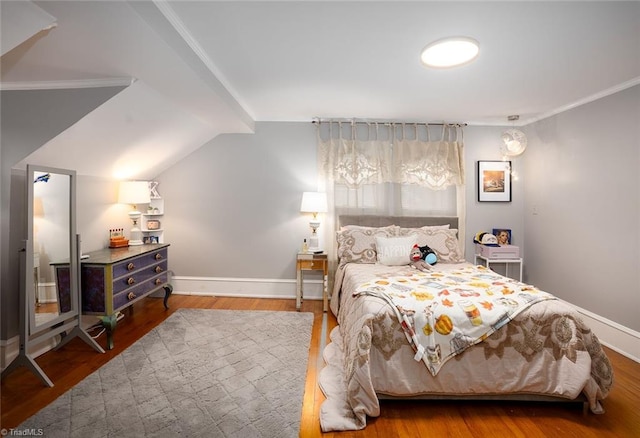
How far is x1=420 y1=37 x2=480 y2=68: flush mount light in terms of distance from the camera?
212 centimetres

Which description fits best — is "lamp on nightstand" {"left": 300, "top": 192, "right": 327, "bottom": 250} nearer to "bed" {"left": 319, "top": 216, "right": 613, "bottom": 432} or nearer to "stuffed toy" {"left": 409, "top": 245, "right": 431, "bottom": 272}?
"stuffed toy" {"left": 409, "top": 245, "right": 431, "bottom": 272}

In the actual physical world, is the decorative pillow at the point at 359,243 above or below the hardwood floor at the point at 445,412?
above

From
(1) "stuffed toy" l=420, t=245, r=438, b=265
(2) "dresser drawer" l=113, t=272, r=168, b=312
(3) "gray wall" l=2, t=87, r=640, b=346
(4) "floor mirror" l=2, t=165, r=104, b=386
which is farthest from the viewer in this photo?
(1) "stuffed toy" l=420, t=245, r=438, b=265

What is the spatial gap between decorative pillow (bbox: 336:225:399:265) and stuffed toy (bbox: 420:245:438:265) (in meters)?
0.44

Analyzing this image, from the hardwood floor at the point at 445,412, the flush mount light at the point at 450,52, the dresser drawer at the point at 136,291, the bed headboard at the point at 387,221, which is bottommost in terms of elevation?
the hardwood floor at the point at 445,412

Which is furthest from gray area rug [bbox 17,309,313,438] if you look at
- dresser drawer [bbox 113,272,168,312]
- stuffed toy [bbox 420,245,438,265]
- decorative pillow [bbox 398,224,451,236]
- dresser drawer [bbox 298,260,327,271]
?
decorative pillow [bbox 398,224,451,236]

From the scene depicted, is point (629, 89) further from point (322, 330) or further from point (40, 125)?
point (40, 125)

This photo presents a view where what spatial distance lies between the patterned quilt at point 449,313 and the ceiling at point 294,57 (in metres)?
1.76

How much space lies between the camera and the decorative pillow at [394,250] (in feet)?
11.4

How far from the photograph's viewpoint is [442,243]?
372 cm

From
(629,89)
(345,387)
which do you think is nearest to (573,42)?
(629,89)

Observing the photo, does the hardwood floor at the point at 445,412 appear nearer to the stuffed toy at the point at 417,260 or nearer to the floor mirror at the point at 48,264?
the floor mirror at the point at 48,264

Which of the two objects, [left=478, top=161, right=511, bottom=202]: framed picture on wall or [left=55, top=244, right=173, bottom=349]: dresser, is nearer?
[left=55, top=244, right=173, bottom=349]: dresser

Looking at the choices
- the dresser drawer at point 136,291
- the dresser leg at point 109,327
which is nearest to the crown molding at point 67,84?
the dresser drawer at point 136,291
